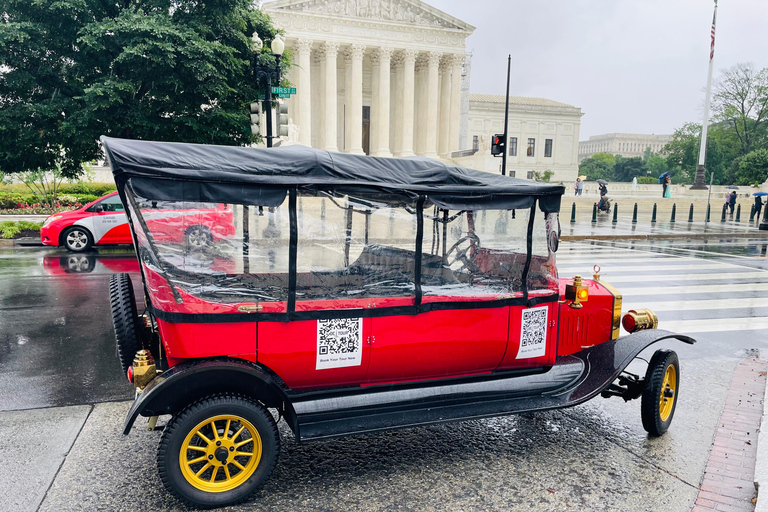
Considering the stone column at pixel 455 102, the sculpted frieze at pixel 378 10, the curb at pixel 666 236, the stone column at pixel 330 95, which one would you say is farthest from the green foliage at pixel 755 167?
the stone column at pixel 330 95

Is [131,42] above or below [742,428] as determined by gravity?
above

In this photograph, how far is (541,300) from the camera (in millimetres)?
4316

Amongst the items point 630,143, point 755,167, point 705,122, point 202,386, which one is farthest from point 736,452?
point 630,143

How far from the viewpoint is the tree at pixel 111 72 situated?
14.5 metres

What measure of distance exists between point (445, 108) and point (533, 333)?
6056 centimetres

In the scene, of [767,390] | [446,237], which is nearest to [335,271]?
[446,237]

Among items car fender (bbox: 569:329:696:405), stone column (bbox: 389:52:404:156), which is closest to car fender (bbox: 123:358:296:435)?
car fender (bbox: 569:329:696:405)

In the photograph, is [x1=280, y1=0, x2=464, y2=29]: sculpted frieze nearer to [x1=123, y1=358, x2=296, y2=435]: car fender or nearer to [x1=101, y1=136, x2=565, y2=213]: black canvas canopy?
[x1=101, y1=136, x2=565, y2=213]: black canvas canopy

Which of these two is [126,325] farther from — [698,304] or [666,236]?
[666,236]

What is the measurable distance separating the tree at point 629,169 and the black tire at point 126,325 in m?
127

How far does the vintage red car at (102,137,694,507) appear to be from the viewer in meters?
3.37

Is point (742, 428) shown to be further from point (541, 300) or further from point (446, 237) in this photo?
point (446, 237)

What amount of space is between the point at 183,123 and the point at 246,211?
1461 cm

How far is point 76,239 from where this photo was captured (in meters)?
14.9
